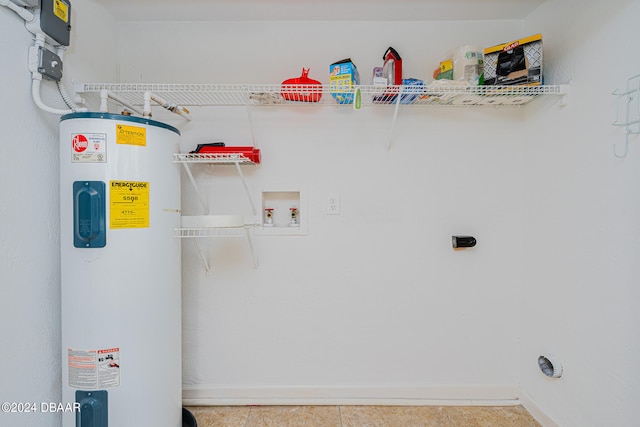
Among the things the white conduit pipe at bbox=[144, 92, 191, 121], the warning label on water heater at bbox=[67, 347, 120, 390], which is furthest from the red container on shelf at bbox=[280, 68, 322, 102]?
the warning label on water heater at bbox=[67, 347, 120, 390]

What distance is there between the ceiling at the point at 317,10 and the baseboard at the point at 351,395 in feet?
6.93

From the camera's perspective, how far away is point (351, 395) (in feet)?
5.58

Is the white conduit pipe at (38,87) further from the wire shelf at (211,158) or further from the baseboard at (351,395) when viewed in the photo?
the baseboard at (351,395)

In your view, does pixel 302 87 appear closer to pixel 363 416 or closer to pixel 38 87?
pixel 38 87

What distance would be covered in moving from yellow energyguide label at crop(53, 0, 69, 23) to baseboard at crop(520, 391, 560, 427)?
2.92 metres

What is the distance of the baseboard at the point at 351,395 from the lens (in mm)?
1696

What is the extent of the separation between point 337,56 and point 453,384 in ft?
6.62

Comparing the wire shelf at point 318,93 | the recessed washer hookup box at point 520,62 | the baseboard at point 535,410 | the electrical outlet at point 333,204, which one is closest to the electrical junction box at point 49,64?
→ the wire shelf at point 318,93

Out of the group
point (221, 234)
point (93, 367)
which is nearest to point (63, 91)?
point (221, 234)

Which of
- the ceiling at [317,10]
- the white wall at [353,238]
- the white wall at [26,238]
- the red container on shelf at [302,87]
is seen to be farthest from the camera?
the white wall at [353,238]

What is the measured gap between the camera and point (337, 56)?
169 cm

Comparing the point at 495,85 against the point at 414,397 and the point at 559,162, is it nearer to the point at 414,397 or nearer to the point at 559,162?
the point at 559,162

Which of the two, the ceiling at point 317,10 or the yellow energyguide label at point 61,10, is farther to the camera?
the ceiling at point 317,10

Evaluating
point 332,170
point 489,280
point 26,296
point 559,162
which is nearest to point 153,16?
point 332,170
